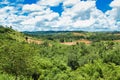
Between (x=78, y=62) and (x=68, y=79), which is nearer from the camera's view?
(x=68, y=79)

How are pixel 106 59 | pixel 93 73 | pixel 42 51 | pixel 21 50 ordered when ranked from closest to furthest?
pixel 21 50 < pixel 93 73 < pixel 106 59 < pixel 42 51

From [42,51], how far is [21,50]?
11807cm

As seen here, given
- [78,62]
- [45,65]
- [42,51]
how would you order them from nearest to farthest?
[45,65], [78,62], [42,51]

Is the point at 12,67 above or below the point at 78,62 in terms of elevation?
above

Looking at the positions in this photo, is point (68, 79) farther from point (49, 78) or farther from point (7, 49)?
point (7, 49)

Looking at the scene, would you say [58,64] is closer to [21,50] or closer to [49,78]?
[49,78]

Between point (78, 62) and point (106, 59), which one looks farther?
point (78, 62)

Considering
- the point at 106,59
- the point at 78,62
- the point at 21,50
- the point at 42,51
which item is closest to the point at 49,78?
the point at 21,50

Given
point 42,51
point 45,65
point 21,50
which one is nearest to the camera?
point 21,50

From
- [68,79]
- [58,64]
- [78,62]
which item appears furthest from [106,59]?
[68,79]

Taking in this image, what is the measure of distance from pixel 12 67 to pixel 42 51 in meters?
123

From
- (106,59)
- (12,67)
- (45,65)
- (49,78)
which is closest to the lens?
(12,67)

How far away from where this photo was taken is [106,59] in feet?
459

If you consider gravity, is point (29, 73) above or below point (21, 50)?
below
